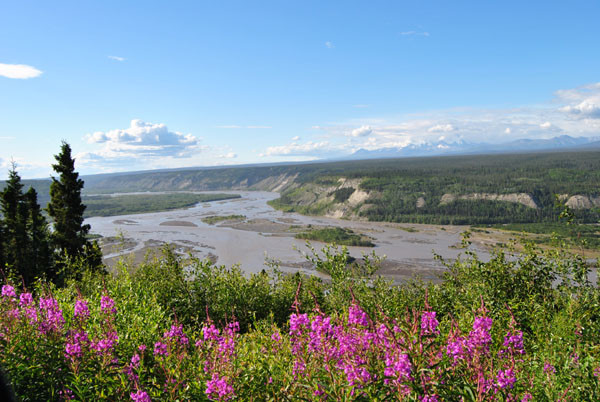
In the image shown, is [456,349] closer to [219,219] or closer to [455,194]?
[219,219]

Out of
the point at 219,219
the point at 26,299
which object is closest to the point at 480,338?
the point at 26,299

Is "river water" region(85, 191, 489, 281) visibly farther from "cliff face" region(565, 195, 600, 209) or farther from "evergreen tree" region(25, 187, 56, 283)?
"cliff face" region(565, 195, 600, 209)

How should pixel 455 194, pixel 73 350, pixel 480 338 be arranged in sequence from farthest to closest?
pixel 455 194
pixel 73 350
pixel 480 338

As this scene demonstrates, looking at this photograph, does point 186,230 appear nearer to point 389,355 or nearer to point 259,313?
point 259,313

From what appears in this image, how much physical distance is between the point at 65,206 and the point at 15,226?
3793mm

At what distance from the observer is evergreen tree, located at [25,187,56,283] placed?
27.6m

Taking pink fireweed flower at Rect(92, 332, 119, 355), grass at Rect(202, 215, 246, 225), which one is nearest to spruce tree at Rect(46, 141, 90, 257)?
pink fireweed flower at Rect(92, 332, 119, 355)

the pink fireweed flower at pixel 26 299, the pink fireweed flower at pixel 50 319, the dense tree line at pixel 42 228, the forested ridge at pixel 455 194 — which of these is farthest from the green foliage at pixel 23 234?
the forested ridge at pixel 455 194

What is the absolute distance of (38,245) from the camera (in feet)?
92.7

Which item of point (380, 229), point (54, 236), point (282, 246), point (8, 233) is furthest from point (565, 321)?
point (380, 229)

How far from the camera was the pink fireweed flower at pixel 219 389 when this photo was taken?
3.46m

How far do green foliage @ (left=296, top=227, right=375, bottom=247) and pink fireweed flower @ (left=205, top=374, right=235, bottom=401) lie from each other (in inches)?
2819

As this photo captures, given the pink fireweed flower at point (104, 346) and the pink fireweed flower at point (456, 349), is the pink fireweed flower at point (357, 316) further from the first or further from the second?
the pink fireweed flower at point (104, 346)

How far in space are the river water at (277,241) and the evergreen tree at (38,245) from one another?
51.3 feet
